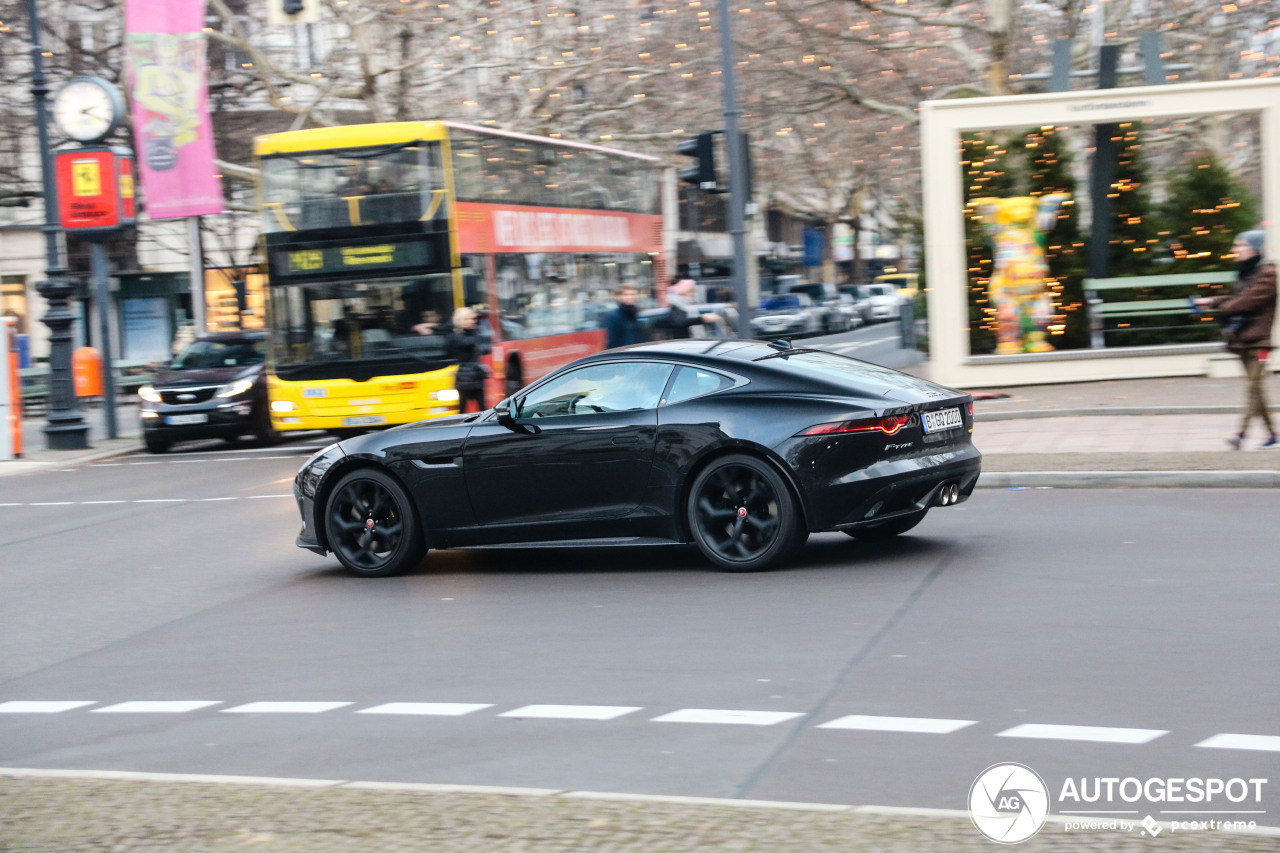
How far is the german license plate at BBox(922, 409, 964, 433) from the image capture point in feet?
30.5

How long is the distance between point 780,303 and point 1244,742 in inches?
→ 1859

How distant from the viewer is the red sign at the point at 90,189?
2345 centimetres

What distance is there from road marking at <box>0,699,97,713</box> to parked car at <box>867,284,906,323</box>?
189 feet

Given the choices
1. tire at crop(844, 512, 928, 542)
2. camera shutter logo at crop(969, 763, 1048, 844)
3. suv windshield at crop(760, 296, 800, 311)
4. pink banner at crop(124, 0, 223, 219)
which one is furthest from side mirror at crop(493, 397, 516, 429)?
suv windshield at crop(760, 296, 800, 311)

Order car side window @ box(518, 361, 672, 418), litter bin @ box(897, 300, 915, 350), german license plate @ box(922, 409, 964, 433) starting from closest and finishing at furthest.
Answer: german license plate @ box(922, 409, 964, 433), car side window @ box(518, 361, 672, 418), litter bin @ box(897, 300, 915, 350)

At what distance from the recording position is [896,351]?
3831cm

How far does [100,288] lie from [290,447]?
Answer: 15.1 feet

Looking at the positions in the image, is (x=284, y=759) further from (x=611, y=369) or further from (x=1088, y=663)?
(x=611, y=369)

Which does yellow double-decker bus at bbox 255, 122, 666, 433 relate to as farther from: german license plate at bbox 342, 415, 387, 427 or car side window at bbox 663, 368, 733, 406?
car side window at bbox 663, 368, 733, 406

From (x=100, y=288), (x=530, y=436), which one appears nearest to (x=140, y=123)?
(x=100, y=288)

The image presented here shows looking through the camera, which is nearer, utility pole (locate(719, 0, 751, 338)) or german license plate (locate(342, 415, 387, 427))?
utility pole (locate(719, 0, 751, 338))

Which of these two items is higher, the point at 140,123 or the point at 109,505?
the point at 140,123

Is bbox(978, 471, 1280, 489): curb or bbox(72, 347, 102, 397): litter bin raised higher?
bbox(72, 347, 102, 397): litter bin

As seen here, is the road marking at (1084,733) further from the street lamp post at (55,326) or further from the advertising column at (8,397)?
the street lamp post at (55,326)
